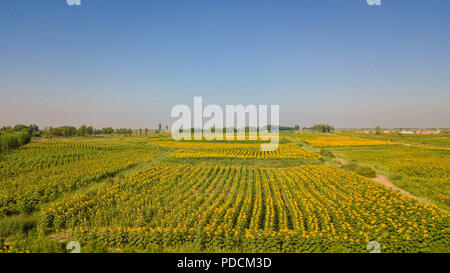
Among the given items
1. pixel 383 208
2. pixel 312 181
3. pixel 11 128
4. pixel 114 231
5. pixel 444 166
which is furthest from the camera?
pixel 11 128

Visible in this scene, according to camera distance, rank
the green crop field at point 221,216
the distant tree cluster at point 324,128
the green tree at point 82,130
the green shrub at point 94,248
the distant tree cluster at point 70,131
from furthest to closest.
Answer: the distant tree cluster at point 324,128, the green tree at point 82,130, the distant tree cluster at point 70,131, the green crop field at point 221,216, the green shrub at point 94,248

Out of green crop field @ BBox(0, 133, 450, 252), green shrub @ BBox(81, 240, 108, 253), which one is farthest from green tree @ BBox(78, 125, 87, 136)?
green shrub @ BBox(81, 240, 108, 253)

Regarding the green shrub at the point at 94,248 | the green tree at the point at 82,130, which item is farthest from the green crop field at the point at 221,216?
the green tree at the point at 82,130

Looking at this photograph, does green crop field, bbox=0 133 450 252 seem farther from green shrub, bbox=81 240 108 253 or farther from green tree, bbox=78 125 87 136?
green tree, bbox=78 125 87 136

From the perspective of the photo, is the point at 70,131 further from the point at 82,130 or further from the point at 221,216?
the point at 221,216

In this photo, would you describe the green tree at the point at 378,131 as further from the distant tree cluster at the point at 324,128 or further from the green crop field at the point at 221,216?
the green crop field at the point at 221,216
